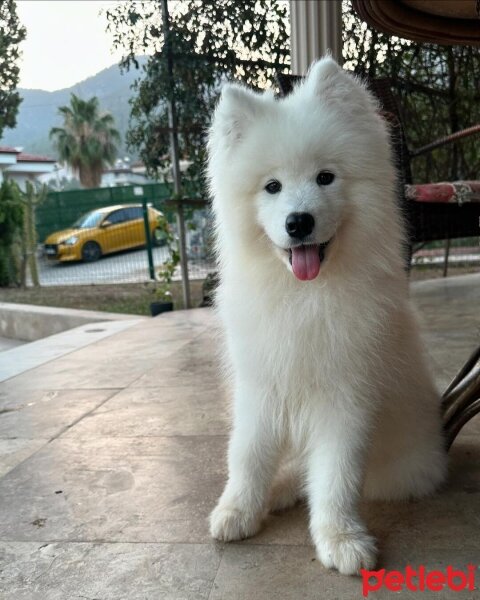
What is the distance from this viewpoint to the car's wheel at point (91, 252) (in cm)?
928

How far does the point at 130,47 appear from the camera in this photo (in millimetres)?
5539

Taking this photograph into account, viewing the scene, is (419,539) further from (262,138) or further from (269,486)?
(262,138)

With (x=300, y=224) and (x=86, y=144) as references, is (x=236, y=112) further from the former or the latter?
(x=86, y=144)

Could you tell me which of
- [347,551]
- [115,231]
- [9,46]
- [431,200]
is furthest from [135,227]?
[347,551]

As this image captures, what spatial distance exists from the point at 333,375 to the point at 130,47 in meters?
5.25

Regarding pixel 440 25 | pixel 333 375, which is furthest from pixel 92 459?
pixel 440 25

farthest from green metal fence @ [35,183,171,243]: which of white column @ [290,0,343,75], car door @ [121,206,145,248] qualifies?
white column @ [290,0,343,75]

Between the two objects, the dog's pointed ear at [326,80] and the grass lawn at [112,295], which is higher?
the dog's pointed ear at [326,80]

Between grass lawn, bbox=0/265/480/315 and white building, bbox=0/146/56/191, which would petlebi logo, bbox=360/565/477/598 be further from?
white building, bbox=0/146/56/191

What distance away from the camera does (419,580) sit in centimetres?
121

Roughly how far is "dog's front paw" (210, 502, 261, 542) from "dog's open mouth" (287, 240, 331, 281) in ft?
2.15

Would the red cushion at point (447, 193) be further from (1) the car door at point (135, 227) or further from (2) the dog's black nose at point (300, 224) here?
(1) the car door at point (135, 227)

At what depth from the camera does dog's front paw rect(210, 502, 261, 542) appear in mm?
1401

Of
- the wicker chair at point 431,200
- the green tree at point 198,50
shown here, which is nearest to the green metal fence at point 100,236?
the green tree at point 198,50
